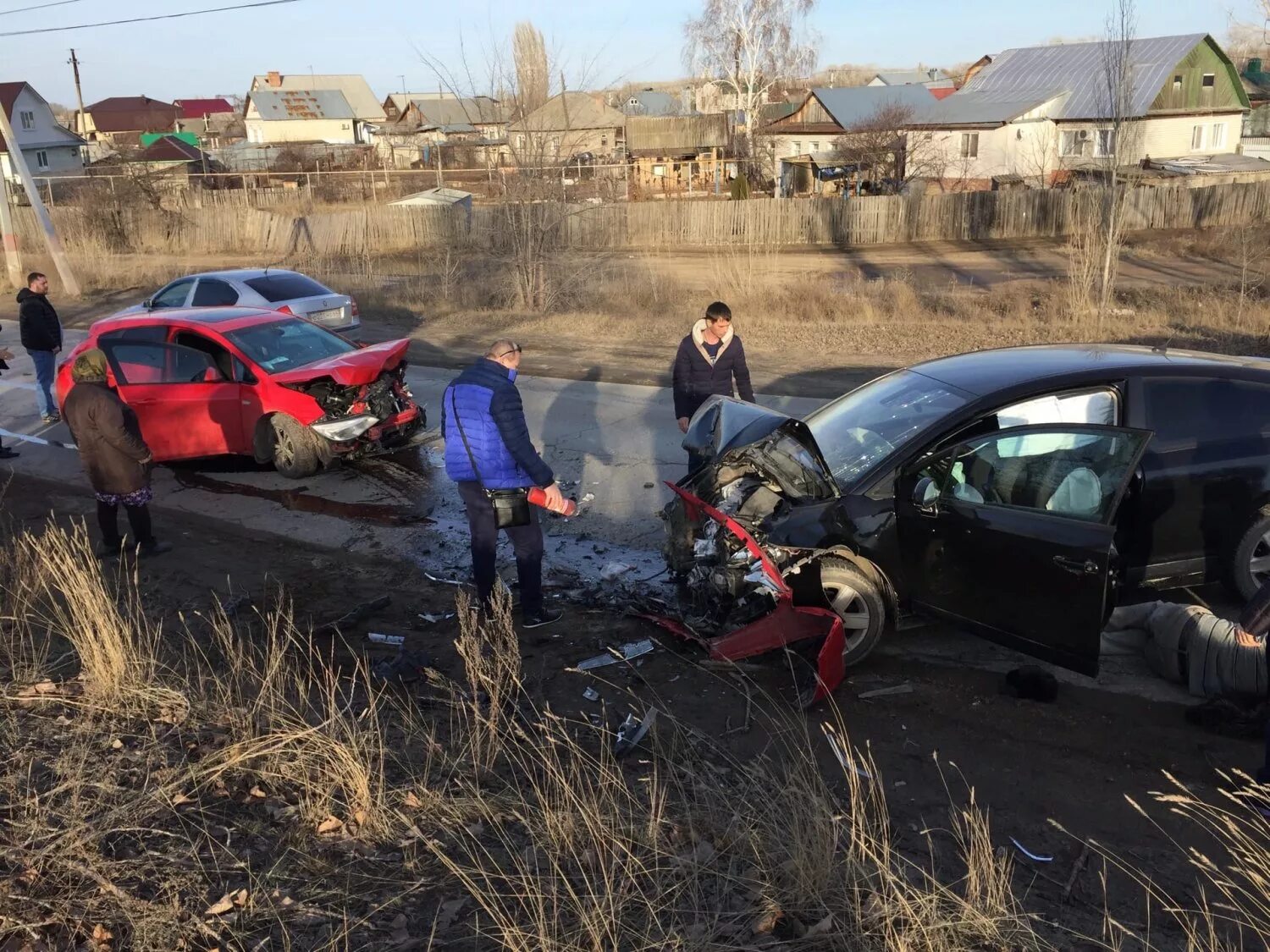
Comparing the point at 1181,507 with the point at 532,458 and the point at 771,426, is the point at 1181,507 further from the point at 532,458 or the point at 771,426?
the point at 532,458

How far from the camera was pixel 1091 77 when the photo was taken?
4534 cm

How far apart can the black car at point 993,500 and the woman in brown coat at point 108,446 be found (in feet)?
13.2

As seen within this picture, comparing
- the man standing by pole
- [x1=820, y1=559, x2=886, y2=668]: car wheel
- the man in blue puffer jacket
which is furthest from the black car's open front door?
the man standing by pole

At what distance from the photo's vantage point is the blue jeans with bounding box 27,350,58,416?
11656mm

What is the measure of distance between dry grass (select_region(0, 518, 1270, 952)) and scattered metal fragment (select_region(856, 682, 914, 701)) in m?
0.53

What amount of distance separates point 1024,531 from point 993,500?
0.29 meters

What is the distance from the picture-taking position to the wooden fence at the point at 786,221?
3469cm

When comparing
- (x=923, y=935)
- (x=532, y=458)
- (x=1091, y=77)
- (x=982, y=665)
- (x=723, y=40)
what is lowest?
(x=982, y=665)

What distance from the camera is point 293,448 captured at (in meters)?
9.22

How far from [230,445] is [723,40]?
58670 mm

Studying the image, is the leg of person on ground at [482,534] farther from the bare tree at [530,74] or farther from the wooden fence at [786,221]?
the wooden fence at [786,221]

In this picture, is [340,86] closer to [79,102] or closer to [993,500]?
[79,102]

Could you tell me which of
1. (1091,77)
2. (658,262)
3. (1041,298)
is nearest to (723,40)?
(1091,77)

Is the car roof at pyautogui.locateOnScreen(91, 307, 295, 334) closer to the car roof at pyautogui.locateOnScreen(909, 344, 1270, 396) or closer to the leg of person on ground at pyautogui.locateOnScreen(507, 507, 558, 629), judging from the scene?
the leg of person on ground at pyautogui.locateOnScreen(507, 507, 558, 629)
